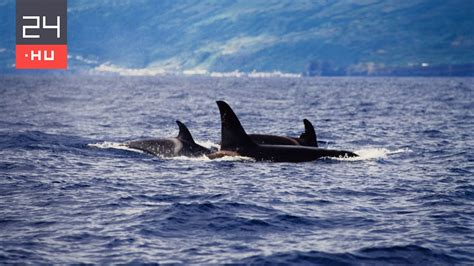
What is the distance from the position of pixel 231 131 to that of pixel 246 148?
2.69 ft

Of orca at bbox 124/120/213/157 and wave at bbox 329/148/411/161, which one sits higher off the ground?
orca at bbox 124/120/213/157

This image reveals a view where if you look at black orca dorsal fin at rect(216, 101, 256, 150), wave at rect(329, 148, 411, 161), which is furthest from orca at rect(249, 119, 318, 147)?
black orca dorsal fin at rect(216, 101, 256, 150)

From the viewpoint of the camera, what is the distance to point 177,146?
93.5 feet

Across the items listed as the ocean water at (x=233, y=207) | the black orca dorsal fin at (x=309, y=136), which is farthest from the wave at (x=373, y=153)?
the black orca dorsal fin at (x=309, y=136)

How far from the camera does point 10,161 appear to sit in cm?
2691

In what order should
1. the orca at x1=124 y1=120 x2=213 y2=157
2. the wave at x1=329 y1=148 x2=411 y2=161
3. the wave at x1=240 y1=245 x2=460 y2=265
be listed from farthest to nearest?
the orca at x1=124 y1=120 x2=213 y2=157, the wave at x1=329 y1=148 x2=411 y2=161, the wave at x1=240 y1=245 x2=460 y2=265

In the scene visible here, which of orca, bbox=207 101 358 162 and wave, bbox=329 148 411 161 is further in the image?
wave, bbox=329 148 411 161

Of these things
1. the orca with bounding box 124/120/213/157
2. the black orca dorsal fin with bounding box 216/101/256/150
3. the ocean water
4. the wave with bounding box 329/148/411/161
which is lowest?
the ocean water

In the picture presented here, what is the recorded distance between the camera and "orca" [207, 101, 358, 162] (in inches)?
1003

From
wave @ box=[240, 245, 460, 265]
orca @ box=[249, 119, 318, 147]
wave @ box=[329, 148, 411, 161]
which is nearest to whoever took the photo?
wave @ box=[240, 245, 460, 265]

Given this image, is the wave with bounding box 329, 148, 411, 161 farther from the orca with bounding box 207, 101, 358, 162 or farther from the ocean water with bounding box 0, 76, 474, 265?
the orca with bounding box 207, 101, 358, 162

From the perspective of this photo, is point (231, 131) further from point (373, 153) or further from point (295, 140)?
point (373, 153)

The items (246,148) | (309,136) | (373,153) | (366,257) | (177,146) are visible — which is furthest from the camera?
(373,153)

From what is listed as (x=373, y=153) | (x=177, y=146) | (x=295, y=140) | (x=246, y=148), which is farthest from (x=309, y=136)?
(x=177, y=146)
